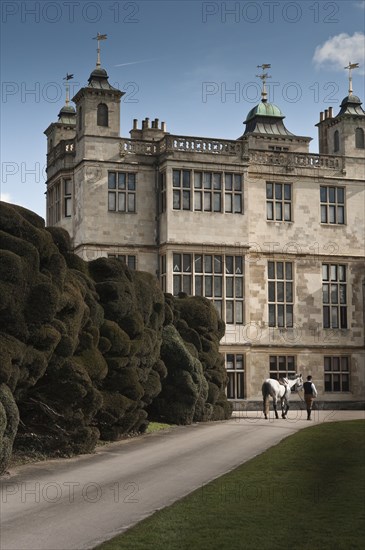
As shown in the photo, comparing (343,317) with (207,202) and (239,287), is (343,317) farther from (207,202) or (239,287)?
(207,202)

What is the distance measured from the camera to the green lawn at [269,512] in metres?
10.6

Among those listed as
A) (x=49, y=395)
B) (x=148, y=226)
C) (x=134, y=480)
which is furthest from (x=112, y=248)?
(x=134, y=480)

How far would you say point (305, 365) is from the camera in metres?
40.7

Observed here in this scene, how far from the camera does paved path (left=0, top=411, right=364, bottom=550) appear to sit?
11008 mm

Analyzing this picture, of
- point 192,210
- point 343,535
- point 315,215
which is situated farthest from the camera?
point 315,215

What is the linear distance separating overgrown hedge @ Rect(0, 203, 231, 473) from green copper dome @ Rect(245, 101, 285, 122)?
29.7 meters

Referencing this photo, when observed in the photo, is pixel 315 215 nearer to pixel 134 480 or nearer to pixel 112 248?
pixel 112 248

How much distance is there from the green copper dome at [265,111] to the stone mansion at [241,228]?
1064 centimetres

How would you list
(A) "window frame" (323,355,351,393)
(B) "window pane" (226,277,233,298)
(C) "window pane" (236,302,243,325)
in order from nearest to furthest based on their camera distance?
(B) "window pane" (226,277,233,298)
(C) "window pane" (236,302,243,325)
(A) "window frame" (323,355,351,393)

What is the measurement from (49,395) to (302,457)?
5.13 metres

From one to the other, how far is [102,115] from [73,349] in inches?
906

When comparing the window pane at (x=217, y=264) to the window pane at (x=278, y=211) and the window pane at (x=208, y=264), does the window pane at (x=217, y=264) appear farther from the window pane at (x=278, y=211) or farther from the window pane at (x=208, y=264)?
the window pane at (x=278, y=211)

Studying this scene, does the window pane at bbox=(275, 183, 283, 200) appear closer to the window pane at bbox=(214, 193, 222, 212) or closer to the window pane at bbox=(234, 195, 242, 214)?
the window pane at bbox=(234, 195, 242, 214)

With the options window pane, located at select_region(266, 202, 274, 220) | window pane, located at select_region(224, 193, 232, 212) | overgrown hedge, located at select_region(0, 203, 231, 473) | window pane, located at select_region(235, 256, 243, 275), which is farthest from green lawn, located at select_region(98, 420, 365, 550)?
window pane, located at select_region(266, 202, 274, 220)
